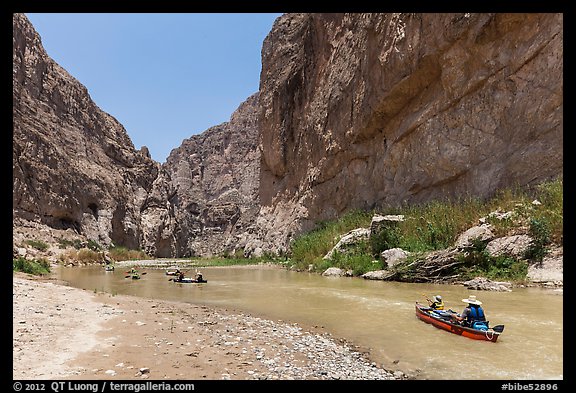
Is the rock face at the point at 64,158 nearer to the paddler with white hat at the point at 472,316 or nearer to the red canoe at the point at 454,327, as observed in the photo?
the red canoe at the point at 454,327

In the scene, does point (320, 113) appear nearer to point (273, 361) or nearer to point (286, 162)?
point (286, 162)

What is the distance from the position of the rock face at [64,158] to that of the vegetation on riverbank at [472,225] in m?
31.8

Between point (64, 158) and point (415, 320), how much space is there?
158 feet

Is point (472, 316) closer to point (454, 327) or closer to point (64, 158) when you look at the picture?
point (454, 327)

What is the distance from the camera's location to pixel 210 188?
10006cm

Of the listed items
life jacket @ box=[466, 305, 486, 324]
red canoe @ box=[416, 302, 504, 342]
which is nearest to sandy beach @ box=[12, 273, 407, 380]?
red canoe @ box=[416, 302, 504, 342]

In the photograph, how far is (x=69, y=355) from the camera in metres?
4.93

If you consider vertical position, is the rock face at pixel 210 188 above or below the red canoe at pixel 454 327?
above

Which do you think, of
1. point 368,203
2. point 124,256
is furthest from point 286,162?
point 124,256

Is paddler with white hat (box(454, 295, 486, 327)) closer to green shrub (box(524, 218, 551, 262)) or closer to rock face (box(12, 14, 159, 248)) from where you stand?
green shrub (box(524, 218, 551, 262))

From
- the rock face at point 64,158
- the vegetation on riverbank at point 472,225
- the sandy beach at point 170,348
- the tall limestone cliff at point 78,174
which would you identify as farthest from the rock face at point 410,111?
the rock face at point 64,158

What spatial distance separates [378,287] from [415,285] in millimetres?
1346

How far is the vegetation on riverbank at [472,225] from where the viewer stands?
11.7 meters

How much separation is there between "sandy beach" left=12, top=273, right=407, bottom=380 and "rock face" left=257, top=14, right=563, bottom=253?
14.2 meters
